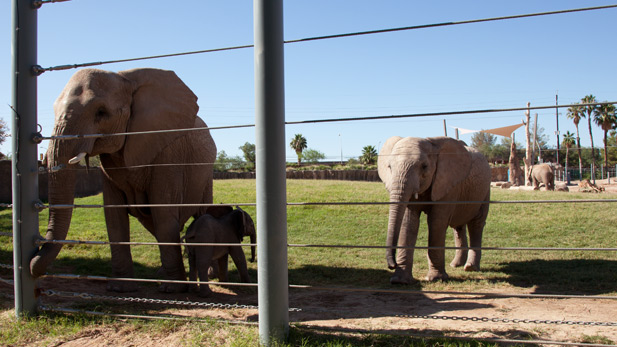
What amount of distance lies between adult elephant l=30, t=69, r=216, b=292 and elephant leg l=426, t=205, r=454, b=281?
3.56 m

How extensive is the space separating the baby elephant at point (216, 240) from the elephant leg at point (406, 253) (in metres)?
2.12

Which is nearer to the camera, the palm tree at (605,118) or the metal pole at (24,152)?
the metal pole at (24,152)

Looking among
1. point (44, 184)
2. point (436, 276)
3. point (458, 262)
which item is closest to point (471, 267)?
point (458, 262)

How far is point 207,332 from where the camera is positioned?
11.5 feet

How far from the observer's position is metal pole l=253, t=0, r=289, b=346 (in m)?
3.11

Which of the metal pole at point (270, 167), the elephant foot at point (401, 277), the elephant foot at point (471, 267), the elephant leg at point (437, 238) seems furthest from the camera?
the elephant foot at point (471, 267)

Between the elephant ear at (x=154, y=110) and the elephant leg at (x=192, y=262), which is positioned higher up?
the elephant ear at (x=154, y=110)

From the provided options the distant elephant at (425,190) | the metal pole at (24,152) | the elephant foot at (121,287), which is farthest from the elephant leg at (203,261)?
the distant elephant at (425,190)

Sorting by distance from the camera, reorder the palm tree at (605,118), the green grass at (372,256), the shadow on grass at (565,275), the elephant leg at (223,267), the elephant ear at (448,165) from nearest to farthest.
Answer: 1. the green grass at (372,256)
2. the shadow on grass at (565,275)
3. the elephant leg at (223,267)
4. the elephant ear at (448,165)
5. the palm tree at (605,118)

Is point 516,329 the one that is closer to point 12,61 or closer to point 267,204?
point 267,204

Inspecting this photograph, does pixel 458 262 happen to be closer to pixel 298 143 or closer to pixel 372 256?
pixel 372 256

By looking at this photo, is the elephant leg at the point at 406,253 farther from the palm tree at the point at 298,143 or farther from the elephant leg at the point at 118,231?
the palm tree at the point at 298,143

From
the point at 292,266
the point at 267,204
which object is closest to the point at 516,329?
the point at 267,204

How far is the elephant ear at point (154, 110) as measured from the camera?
19.4 feet
